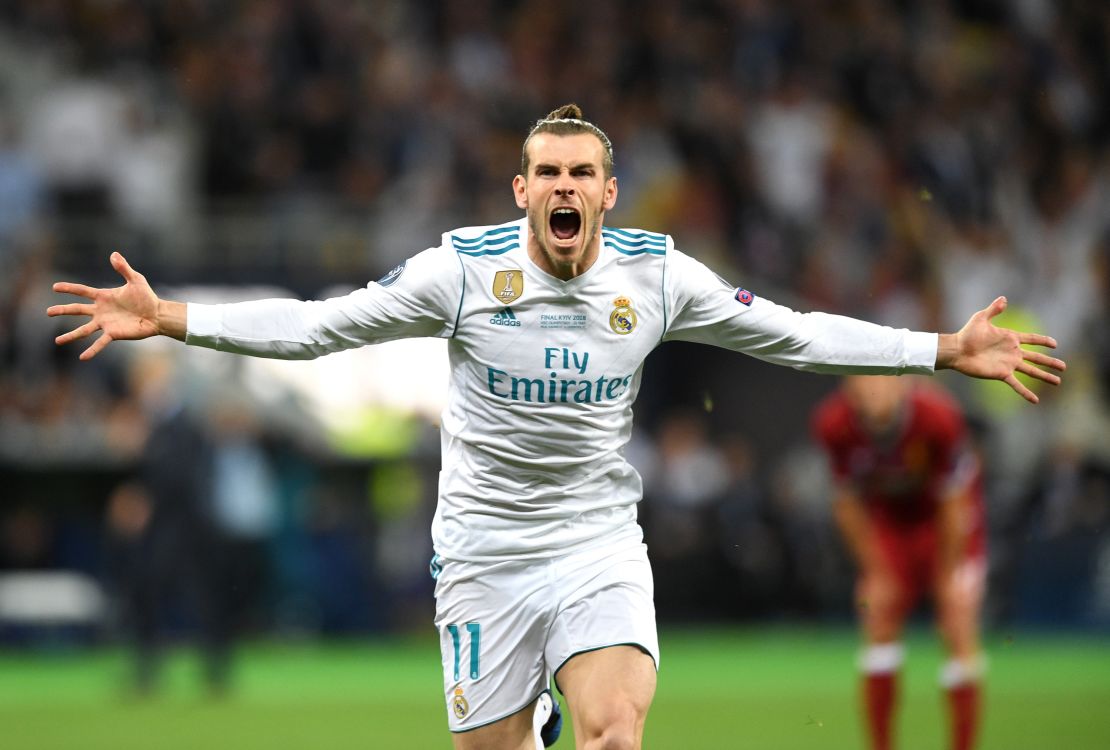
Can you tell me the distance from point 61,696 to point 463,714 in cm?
779

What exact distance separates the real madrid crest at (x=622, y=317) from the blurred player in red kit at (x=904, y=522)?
3.57 m

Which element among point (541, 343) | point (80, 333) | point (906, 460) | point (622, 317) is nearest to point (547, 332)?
point (541, 343)

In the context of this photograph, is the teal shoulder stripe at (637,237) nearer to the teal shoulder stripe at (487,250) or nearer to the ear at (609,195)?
the ear at (609,195)

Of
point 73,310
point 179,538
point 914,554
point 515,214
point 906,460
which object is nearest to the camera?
point 73,310

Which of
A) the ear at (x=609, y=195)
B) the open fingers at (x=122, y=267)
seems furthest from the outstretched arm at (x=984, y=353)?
the open fingers at (x=122, y=267)

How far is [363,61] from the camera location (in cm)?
1894

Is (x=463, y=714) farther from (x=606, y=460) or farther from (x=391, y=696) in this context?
(x=391, y=696)

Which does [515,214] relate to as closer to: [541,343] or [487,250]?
[487,250]

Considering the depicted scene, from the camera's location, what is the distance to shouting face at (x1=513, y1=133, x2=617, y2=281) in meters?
6.02

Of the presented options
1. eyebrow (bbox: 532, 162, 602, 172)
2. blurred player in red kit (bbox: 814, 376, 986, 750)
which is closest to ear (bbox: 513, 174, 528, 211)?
eyebrow (bbox: 532, 162, 602, 172)

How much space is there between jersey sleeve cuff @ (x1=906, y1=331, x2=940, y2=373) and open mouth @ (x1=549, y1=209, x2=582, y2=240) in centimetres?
122

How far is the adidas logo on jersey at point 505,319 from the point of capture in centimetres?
612

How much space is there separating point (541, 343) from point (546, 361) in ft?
0.21

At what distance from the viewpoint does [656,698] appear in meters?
12.9
